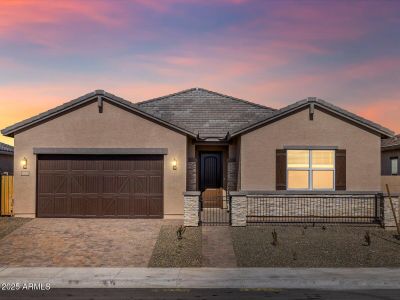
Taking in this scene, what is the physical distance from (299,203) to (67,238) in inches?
359

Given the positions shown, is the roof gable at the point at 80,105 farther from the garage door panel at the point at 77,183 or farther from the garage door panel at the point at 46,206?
the garage door panel at the point at 46,206

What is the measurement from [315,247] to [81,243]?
7565 mm

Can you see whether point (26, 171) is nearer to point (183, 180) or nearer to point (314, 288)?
point (183, 180)

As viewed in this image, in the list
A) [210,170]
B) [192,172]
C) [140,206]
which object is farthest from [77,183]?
[210,170]

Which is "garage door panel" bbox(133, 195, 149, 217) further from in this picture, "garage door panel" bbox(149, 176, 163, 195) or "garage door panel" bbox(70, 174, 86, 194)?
"garage door panel" bbox(70, 174, 86, 194)

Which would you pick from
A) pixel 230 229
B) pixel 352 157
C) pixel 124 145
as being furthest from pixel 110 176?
pixel 352 157

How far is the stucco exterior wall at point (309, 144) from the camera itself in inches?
760

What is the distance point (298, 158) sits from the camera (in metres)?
19.5

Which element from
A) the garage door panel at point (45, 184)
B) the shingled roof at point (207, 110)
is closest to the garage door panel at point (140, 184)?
the garage door panel at point (45, 184)

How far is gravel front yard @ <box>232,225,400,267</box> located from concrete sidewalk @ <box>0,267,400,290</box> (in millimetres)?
812

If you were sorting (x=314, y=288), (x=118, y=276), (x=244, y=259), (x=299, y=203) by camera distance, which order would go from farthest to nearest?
(x=299, y=203)
(x=244, y=259)
(x=118, y=276)
(x=314, y=288)

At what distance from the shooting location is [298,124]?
64.0 ft

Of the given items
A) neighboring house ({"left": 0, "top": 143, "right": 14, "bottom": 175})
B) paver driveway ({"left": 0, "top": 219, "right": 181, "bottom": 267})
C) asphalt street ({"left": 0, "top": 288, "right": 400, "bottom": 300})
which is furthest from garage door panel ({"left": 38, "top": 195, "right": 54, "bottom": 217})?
neighboring house ({"left": 0, "top": 143, "right": 14, "bottom": 175})

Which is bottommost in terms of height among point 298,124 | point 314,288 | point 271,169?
point 314,288
